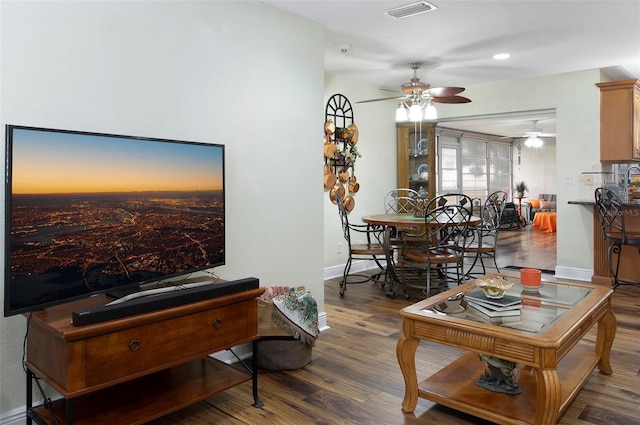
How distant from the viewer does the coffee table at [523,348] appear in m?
1.83

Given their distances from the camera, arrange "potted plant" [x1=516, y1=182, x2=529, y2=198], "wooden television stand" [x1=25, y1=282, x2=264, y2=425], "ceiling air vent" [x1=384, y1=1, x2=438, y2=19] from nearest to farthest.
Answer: "wooden television stand" [x1=25, y1=282, x2=264, y2=425]
"ceiling air vent" [x1=384, y1=1, x2=438, y2=19]
"potted plant" [x1=516, y1=182, x2=529, y2=198]

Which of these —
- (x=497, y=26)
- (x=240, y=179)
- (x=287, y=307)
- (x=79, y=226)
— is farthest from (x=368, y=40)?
(x=79, y=226)

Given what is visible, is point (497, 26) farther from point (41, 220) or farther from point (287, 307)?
point (41, 220)

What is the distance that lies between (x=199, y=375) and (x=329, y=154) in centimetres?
323

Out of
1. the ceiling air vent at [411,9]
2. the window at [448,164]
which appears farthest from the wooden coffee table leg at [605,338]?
the window at [448,164]

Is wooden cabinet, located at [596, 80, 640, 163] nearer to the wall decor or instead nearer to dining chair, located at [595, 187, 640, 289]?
dining chair, located at [595, 187, 640, 289]

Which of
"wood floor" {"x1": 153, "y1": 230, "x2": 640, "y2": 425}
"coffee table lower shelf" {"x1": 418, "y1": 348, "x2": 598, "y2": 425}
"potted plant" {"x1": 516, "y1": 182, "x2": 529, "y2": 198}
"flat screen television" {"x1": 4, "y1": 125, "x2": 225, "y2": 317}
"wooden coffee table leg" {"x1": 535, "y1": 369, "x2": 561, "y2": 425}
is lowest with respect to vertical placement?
"wood floor" {"x1": 153, "y1": 230, "x2": 640, "y2": 425}

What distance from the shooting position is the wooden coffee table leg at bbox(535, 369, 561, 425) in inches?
70.9

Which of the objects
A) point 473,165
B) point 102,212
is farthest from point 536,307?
point 473,165

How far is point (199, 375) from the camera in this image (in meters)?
2.28

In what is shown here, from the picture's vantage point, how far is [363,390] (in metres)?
2.50

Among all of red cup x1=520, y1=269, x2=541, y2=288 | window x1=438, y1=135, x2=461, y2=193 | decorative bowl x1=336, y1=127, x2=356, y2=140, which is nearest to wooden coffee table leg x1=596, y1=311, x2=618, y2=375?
red cup x1=520, y1=269, x2=541, y2=288

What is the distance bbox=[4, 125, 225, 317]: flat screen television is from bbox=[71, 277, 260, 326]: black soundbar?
0.21m

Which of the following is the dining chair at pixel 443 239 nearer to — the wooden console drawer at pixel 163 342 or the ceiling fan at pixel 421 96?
the ceiling fan at pixel 421 96
